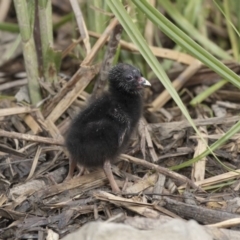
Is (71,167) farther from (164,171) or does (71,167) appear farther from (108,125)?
(164,171)

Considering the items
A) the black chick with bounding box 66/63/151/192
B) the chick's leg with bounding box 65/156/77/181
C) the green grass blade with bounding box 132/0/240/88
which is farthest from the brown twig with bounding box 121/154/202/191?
the green grass blade with bounding box 132/0/240/88

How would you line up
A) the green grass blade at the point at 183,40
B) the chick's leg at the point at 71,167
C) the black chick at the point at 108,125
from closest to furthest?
the green grass blade at the point at 183,40 → the black chick at the point at 108,125 → the chick's leg at the point at 71,167

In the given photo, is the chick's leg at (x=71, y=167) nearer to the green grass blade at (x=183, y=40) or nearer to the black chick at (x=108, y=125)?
the black chick at (x=108, y=125)

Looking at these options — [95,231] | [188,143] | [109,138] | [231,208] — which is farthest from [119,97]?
[95,231]

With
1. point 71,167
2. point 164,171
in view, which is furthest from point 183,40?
point 71,167

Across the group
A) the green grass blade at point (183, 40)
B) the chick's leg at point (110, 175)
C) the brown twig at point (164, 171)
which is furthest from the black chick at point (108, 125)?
the green grass blade at point (183, 40)

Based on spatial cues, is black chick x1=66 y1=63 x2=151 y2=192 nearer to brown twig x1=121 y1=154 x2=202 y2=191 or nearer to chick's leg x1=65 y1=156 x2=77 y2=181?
chick's leg x1=65 y1=156 x2=77 y2=181

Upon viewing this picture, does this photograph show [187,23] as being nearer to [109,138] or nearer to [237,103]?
[237,103]

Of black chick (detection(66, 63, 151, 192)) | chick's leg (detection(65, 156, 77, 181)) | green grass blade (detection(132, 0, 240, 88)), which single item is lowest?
chick's leg (detection(65, 156, 77, 181))

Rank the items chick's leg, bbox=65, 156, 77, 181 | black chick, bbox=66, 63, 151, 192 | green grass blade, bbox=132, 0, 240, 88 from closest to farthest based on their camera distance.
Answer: green grass blade, bbox=132, 0, 240, 88, black chick, bbox=66, 63, 151, 192, chick's leg, bbox=65, 156, 77, 181
